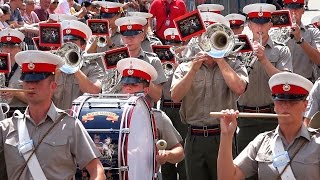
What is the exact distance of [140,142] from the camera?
7145mm

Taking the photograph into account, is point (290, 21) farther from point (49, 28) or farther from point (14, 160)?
point (14, 160)

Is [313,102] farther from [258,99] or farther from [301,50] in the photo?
[301,50]

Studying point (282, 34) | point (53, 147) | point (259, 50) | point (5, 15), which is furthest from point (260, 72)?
point (5, 15)

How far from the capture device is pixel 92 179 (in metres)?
5.69

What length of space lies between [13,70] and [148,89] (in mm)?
1971

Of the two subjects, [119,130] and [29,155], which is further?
[119,130]

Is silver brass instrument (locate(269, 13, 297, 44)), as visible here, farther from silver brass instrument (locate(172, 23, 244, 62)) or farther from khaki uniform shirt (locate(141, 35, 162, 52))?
silver brass instrument (locate(172, 23, 244, 62))

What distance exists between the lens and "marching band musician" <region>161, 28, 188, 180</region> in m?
9.61

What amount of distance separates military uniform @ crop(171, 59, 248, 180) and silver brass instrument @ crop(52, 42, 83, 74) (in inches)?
48.5

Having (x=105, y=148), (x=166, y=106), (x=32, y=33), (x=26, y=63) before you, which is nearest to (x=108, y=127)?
(x=105, y=148)

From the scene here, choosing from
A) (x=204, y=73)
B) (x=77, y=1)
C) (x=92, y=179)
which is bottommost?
(x=92, y=179)

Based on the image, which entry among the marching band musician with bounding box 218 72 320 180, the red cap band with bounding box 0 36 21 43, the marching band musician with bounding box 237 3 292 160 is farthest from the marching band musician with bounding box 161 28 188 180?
the marching band musician with bounding box 218 72 320 180

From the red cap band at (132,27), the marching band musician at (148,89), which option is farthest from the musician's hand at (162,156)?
the red cap band at (132,27)

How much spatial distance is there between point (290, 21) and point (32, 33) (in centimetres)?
598
